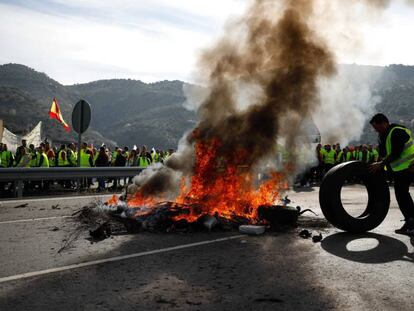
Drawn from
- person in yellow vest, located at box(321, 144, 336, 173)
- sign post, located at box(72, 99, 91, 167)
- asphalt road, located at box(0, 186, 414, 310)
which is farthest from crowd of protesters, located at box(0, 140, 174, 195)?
asphalt road, located at box(0, 186, 414, 310)

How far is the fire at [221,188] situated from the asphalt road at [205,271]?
1012 mm

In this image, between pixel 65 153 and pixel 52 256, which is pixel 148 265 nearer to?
pixel 52 256

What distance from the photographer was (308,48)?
10516mm

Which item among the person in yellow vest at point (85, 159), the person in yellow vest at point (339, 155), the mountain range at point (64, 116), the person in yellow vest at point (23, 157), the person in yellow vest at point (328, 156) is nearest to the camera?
the person in yellow vest at point (23, 157)

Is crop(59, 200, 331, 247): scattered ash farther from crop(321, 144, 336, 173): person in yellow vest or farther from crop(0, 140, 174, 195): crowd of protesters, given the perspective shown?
crop(321, 144, 336, 173): person in yellow vest

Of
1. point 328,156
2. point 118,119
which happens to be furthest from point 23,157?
point 118,119

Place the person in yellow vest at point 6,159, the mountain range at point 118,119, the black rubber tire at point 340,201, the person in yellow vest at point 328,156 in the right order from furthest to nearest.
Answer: the mountain range at point 118,119 < the person in yellow vest at point 328,156 < the person in yellow vest at point 6,159 < the black rubber tire at point 340,201

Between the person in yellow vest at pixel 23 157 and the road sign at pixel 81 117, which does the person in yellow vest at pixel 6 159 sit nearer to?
the person in yellow vest at pixel 23 157

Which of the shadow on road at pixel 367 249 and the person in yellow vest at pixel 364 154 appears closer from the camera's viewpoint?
the shadow on road at pixel 367 249

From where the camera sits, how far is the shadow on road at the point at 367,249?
5.65 m

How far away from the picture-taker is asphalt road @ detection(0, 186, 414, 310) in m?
3.99

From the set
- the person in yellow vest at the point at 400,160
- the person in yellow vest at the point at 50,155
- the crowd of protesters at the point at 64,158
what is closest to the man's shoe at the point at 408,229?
the person in yellow vest at the point at 400,160

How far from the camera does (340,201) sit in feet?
24.0

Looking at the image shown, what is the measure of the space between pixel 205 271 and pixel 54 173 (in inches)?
384
